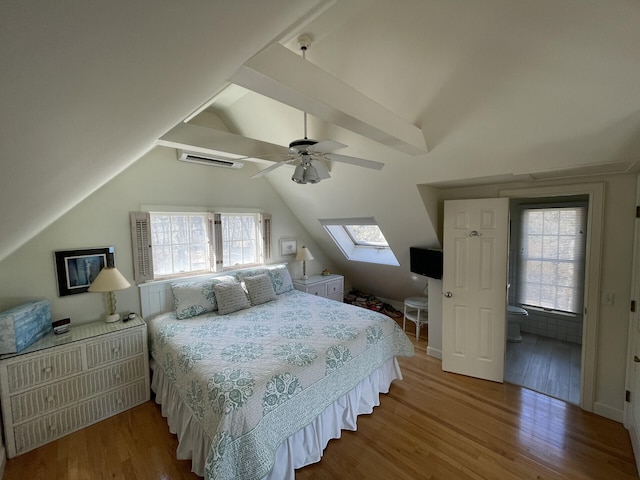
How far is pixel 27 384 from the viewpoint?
2.12 m


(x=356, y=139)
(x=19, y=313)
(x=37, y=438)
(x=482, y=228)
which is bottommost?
(x=37, y=438)

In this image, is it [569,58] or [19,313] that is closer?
[569,58]

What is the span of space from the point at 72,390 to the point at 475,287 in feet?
12.4

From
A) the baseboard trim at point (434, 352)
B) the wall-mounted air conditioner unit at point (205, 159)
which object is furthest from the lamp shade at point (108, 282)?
the baseboard trim at point (434, 352)

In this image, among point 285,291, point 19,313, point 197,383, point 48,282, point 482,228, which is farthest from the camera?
point 285,291

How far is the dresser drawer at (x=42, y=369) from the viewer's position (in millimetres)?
2061

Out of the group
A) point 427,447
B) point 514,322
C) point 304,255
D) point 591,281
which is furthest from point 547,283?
point 304,255

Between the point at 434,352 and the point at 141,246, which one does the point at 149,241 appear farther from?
the point at 434,352

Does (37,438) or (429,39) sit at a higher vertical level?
(429,39)

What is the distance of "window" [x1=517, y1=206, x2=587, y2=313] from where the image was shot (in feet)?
11.8

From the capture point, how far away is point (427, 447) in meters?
2.13

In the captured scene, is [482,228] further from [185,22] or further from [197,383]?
[185,22]

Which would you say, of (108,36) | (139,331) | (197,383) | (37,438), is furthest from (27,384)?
(108,36)

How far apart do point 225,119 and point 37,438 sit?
3.29 metres
